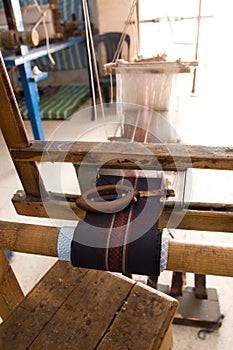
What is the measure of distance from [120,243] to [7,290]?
0.63m

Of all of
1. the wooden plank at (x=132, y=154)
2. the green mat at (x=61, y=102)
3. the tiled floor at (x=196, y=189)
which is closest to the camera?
the wooden plank at (x=132, y=154)

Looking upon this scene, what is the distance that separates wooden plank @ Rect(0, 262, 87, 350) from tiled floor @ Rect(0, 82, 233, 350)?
8.1 inches

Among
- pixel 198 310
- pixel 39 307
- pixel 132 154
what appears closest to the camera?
pixel 132 154

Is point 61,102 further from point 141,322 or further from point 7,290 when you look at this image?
point 141,322

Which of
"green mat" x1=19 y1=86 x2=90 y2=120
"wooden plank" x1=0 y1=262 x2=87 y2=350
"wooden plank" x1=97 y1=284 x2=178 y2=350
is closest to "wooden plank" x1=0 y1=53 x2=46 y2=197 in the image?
"wooden plank" x1=0 y1=262 x2=87 y2=350

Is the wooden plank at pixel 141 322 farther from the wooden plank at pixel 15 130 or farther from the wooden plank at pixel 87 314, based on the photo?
the wooden plank at pixel 15 130

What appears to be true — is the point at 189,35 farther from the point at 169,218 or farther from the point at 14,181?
the point at 169,218

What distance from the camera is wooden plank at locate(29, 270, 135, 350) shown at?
3.00ft

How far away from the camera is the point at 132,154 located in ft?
2.43

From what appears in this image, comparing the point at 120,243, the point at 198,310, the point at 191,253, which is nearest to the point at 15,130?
the point at 120,243

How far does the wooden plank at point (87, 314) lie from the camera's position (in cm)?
91

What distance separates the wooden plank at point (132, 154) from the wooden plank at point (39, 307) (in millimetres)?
511

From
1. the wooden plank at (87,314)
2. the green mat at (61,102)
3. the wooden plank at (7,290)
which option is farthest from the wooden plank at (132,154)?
the green mat at (61,102)

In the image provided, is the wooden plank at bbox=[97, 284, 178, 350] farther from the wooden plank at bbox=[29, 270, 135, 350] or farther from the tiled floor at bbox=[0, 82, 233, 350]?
the tiled floor at bbox=[0, 82, 233, 350]
